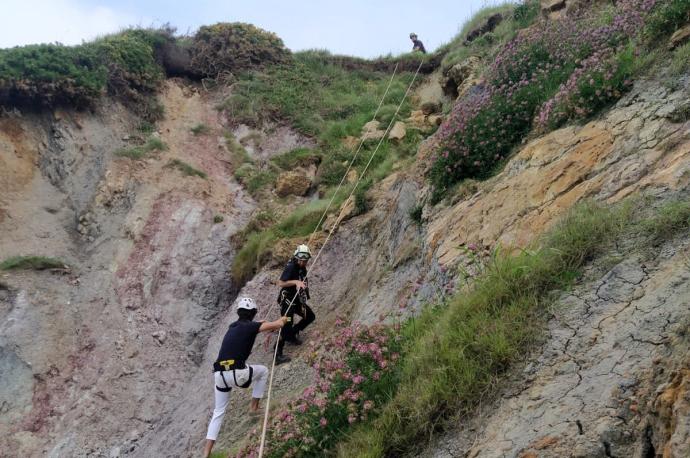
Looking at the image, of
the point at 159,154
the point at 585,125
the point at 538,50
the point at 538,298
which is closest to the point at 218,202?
the point at 159,154

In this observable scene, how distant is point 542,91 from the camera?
8680mm

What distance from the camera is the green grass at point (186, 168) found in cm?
1588

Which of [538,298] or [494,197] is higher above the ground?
[494,197]

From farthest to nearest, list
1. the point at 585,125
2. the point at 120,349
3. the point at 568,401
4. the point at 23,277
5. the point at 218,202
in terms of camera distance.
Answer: the point at 218,202
the point at 23,277
the point at 120,349
the point at 585,125
the point at 568,401

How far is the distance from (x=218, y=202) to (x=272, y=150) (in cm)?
348

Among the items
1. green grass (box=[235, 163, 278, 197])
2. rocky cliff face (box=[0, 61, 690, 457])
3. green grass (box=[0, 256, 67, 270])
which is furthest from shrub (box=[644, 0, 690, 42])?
green grass (box=[0, 256, 67, 270])

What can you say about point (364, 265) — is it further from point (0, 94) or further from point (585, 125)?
point (0, 94)

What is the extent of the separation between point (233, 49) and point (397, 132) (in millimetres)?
9103

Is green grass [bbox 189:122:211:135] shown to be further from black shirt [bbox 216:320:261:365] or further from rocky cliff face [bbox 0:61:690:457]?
black shirt [bbox 216:320:261:365]

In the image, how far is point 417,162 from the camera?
35.2 feet

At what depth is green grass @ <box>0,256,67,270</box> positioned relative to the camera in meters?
12.5

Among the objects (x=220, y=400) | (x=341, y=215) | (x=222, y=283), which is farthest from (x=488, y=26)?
(x=220, y=400)

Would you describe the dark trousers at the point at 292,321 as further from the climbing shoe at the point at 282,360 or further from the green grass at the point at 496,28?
the green grass at the point at 496,28

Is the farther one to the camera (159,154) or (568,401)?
Answer: (159,154)
